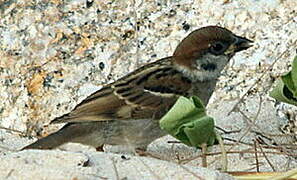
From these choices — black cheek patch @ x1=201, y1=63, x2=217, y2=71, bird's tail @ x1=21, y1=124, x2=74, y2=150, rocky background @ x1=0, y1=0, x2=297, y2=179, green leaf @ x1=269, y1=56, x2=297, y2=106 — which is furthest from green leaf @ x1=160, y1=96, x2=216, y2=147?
black cheek patch @ x1=201, y1=63, x2=217, y2=71

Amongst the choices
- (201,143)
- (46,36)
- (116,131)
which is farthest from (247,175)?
(46,36)

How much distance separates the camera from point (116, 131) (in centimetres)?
480

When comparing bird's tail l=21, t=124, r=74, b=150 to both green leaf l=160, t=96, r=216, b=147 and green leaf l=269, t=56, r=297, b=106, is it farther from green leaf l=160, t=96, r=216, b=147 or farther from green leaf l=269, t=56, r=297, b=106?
green leaf l=269, t=56, r=297, b=106

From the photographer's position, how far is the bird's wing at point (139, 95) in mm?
4844

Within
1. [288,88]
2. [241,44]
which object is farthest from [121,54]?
[288,88]

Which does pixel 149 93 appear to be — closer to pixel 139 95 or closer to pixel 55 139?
pixel 139 95

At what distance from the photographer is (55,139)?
15.2ft

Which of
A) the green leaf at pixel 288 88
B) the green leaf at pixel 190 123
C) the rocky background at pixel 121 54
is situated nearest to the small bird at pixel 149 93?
the rocky background at pixel 121 54

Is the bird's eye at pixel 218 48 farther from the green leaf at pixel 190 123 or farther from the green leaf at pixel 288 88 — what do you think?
the green leaf at pixel 190 123

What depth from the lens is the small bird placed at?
4777 millimetres

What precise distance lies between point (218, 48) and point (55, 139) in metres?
0.97

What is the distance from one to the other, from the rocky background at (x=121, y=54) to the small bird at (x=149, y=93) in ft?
0.44

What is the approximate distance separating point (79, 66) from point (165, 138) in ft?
1.98

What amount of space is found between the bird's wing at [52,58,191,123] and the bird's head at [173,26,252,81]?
0.07 m
